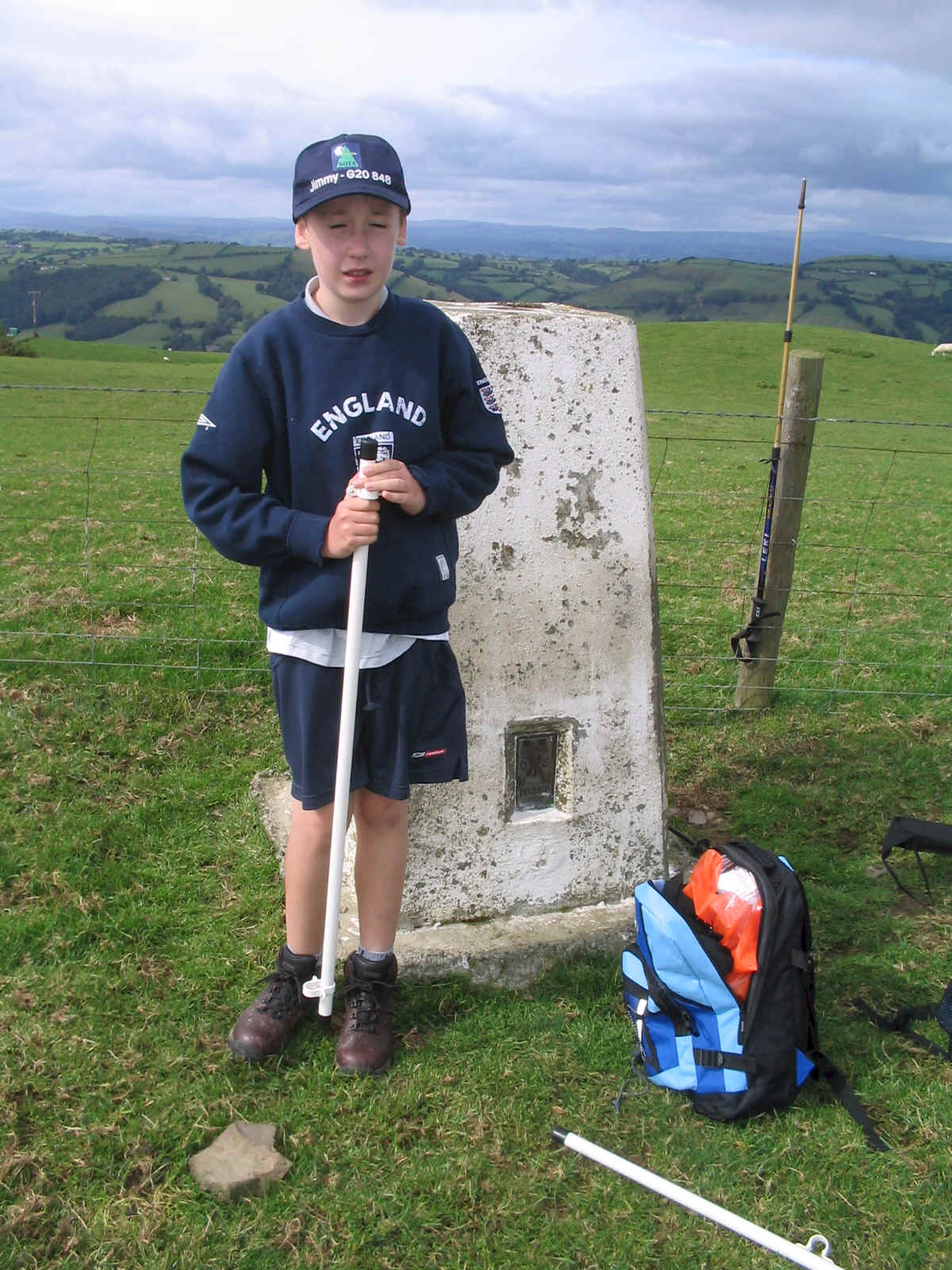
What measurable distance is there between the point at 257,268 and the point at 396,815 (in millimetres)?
115009

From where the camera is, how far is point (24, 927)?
386cm

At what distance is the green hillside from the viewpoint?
84.7 metres

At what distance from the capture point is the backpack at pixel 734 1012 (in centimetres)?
317

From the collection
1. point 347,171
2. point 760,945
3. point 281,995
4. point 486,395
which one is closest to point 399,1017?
point 281,995

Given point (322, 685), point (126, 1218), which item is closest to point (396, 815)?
point (322, 685)

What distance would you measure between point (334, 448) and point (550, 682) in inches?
51.1

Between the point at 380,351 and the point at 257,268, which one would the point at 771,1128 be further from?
the point at 257,268

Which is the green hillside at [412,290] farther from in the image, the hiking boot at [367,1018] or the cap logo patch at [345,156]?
the hiking boot at [367,1018]

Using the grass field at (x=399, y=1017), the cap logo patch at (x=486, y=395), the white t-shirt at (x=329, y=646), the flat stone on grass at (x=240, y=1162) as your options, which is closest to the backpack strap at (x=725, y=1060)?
the grass field at (x=399, y=1017)

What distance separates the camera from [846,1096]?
3.24 m

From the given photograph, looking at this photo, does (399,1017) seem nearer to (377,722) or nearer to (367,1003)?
(367,1003)

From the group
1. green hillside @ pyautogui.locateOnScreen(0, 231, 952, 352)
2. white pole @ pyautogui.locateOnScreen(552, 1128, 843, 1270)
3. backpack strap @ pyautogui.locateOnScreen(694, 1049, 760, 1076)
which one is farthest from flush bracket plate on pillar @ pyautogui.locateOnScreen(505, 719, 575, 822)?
green hillside @ pyautogui.locateOnScreen(0, 231, 952, 352)

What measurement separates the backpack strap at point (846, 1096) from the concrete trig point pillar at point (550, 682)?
0.84m

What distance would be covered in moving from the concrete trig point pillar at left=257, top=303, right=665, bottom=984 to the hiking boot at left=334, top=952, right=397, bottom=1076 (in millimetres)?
268
